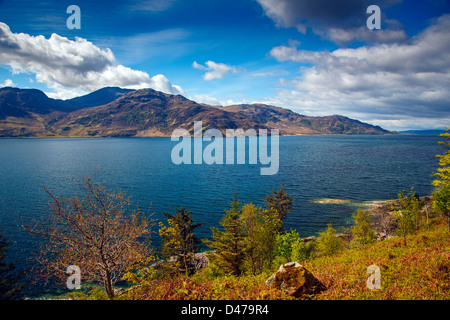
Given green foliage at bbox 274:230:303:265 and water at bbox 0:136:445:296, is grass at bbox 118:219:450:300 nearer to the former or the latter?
green foliage at bbox 274:230:303:265

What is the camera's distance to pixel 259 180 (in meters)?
102

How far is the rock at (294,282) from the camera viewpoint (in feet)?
40.8

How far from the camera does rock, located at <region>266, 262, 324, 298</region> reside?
12.4m

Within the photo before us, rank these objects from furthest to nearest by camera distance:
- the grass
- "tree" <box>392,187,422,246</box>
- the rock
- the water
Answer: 1. the water
2. "tree" <box>392,187,422,246</box>
3. the rock
4. the grass

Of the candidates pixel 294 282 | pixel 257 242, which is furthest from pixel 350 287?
pixel 257 242

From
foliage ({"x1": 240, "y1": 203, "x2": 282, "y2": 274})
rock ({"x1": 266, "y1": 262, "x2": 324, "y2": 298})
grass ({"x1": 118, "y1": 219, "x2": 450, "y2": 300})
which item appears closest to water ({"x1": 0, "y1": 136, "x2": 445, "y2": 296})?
foliage ({"x1": 240, "y1": 203, "x2": 282, "y2": 274})

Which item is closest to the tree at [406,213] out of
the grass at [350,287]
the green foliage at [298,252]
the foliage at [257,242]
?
the grass at [350,287]

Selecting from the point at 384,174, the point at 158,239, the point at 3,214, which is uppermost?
the point at 384,174
